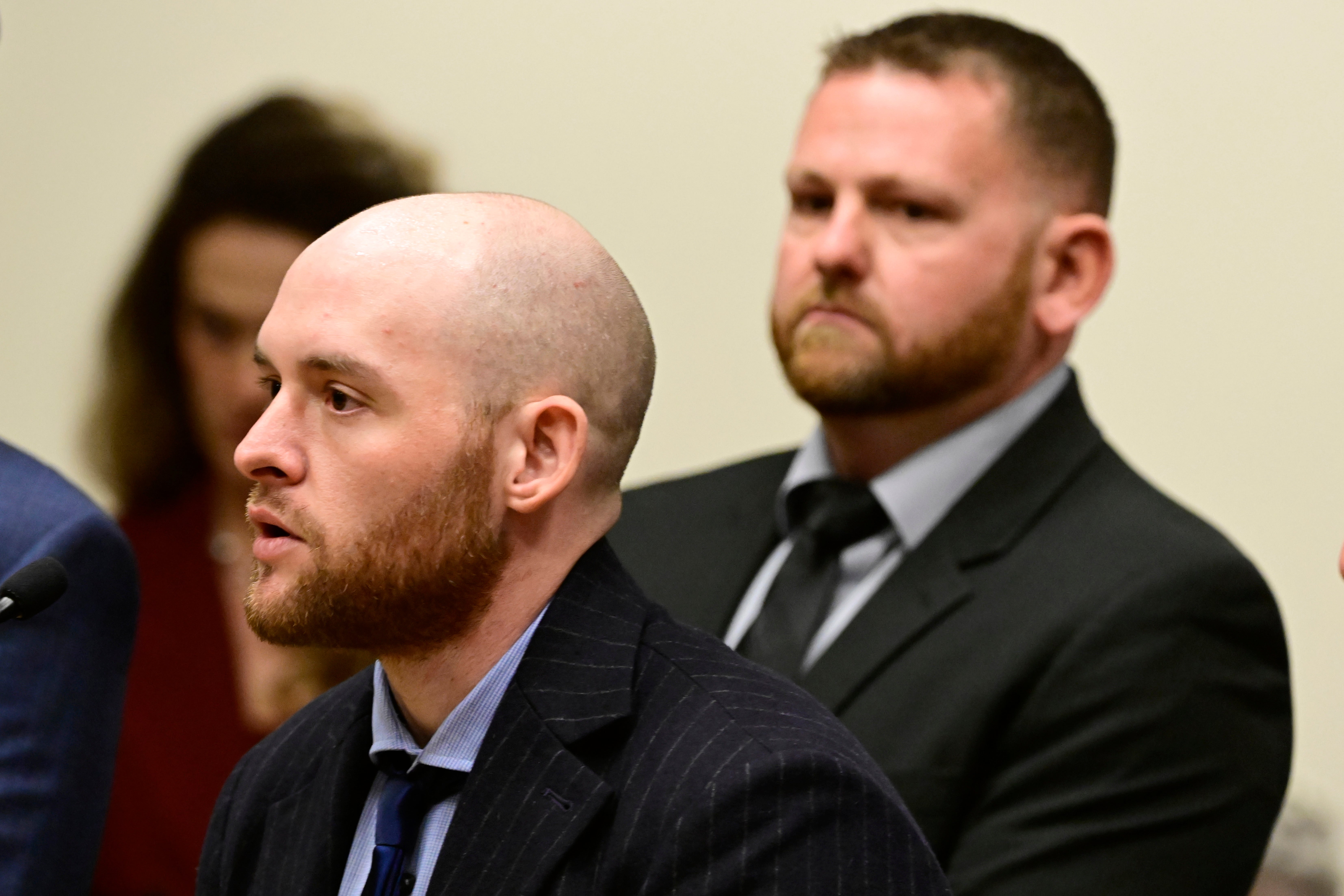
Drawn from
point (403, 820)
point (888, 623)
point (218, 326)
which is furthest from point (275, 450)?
point (218, 326)

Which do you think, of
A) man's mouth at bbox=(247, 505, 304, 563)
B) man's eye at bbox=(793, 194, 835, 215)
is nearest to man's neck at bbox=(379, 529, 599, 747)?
Answer: man's mouth at bbox=(247, 505, 304, 563)

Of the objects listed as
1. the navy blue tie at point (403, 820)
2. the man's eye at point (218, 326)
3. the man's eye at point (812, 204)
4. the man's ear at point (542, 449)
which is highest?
the man's eye at point (812, 204)

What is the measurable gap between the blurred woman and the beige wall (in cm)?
11

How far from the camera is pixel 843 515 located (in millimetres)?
2385

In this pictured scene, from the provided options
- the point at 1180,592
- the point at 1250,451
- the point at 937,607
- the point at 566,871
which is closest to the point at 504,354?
the point at 566,871

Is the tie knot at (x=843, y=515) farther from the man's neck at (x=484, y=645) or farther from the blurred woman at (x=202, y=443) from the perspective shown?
the blurred woman at (x=202, y=443)

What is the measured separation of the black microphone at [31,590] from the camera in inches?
58.0

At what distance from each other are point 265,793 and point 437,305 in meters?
0.54

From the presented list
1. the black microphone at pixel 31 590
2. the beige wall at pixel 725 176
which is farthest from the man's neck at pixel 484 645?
the beige wall at pixel 725 176

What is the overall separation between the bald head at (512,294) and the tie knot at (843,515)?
888 mm

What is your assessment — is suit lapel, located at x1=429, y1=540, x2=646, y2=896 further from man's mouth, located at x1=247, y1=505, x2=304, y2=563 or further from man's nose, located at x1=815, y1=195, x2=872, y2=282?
man's nose, located at x1=815, y1=195, x2=872, y2=282

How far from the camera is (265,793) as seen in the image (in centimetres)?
162

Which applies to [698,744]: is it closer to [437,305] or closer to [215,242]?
[437,305]

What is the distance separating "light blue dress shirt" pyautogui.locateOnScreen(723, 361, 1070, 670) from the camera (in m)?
2.33
